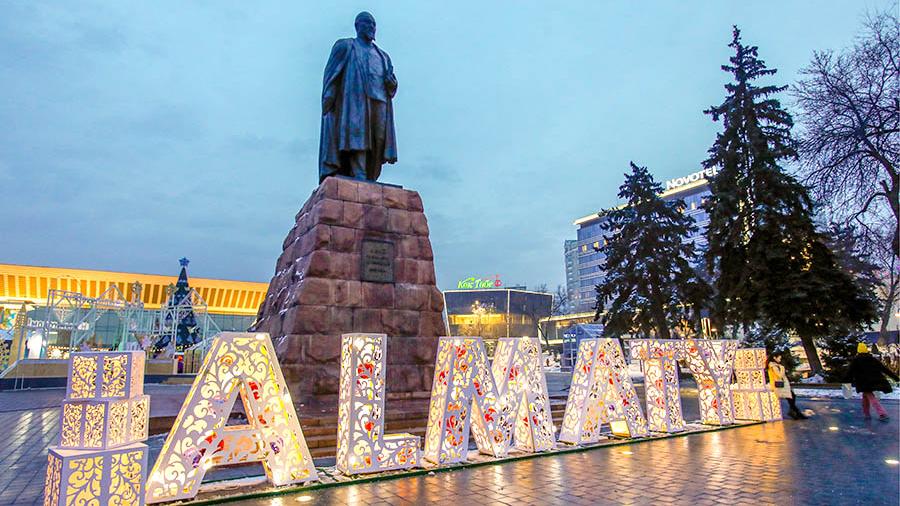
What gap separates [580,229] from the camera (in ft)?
328

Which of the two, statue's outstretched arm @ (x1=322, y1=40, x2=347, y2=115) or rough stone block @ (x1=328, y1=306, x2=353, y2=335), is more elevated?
statue's outstretched arm @ (x1=322, y1=40, x2=347, y2=115)

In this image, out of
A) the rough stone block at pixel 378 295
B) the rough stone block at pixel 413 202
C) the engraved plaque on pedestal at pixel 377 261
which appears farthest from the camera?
the rough stone block at pixel 413 202

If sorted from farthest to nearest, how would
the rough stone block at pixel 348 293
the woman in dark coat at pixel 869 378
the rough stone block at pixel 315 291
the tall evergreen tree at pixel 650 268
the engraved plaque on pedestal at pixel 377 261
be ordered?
the tall evergreen tree at pixel 650 268, the woman in dark coat at pixel 869 378, the engraved plaque on pedestal at pixel 377 261, the rough stone block at pixel 348 293, the rough stone block at pixel 315 291

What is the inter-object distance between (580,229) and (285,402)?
99021 millimetres

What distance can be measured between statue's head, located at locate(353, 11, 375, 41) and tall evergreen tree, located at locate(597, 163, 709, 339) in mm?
16920

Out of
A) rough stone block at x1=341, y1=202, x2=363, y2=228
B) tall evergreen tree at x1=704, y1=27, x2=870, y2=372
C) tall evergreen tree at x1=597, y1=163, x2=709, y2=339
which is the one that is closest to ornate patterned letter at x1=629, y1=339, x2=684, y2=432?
rough stone block at x1=341, y1=202, x2=363, y2=228

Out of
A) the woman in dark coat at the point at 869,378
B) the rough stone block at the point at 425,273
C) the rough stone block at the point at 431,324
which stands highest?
the rough stone block at the point at 425,273

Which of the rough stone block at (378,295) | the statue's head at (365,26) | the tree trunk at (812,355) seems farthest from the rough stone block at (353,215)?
the tree trunk at (812,355)

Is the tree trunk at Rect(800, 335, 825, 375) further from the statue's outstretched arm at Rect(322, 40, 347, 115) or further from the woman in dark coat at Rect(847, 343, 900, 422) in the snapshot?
the statue's outstretched arm at Rect(322, 40, 347, 115)

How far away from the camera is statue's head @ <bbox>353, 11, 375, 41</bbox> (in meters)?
10.1

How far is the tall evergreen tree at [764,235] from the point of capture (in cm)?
1703

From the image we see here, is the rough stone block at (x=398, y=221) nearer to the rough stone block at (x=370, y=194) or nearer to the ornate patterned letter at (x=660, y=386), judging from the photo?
the rough stone block at (x=370, y=194)

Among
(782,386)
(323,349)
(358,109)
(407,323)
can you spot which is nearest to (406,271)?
(407,323)

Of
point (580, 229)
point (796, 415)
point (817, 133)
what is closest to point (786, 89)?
point (817, 133)
